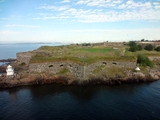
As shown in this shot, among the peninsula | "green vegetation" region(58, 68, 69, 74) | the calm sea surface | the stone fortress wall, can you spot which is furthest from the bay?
the stone fortress wall

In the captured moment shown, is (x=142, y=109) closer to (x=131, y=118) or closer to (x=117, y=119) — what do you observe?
(x=131, y=118)

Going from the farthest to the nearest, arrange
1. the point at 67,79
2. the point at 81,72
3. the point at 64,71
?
the point at 64,71 → the point at 81,72 → the point at 67,79

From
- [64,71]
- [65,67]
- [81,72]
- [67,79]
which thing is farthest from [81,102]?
[65,67]

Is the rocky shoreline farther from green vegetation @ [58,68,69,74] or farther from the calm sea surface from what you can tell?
the calm sea surface

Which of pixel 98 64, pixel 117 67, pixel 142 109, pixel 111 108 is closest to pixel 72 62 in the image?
pixel 98 64

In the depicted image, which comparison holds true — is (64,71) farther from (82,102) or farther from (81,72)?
(82,102)
